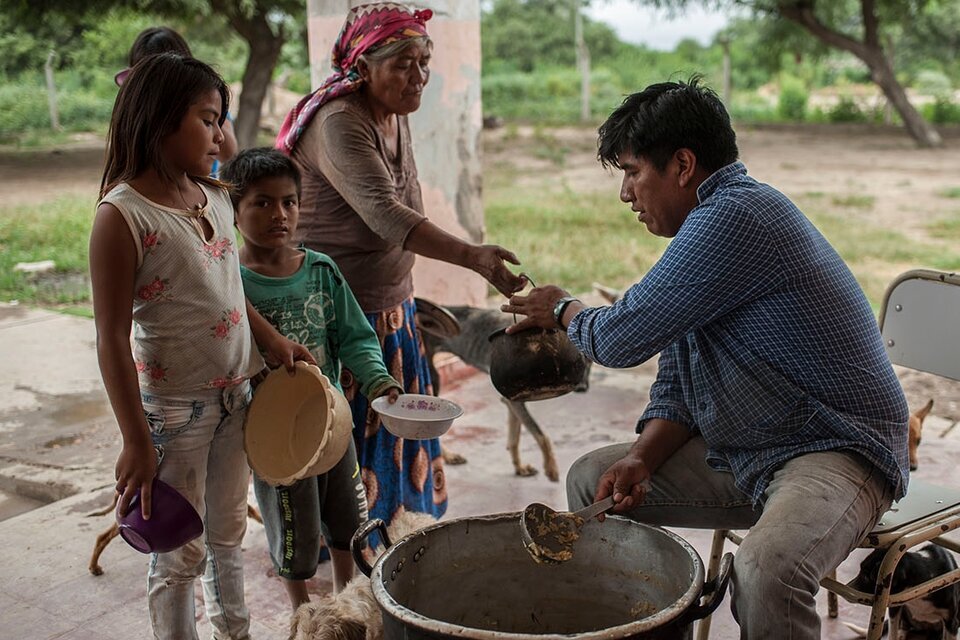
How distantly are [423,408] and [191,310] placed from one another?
70 cm

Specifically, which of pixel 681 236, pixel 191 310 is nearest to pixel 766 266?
pixel 681 236

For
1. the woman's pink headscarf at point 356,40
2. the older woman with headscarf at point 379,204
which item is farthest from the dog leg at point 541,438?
the woman's pink headscarf at point 356,40

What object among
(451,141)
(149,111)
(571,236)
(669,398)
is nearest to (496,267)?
(669,398)

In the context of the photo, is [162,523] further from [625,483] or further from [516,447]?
[516,447]

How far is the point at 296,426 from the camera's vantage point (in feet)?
8.93

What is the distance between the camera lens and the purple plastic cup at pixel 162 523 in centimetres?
227

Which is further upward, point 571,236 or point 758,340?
point 758,340

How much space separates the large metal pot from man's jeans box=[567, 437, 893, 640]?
144 millimetres

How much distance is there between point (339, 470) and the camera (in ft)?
9.70

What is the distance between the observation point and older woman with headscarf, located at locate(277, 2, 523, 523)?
3037mm

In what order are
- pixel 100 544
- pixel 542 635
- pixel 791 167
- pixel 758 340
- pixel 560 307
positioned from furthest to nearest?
pixel 791 167, pixel 100 544, pixel 560 307, pixel 758 340, pixel 542 635

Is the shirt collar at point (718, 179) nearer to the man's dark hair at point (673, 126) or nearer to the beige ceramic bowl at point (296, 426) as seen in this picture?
the man's dark hair at point (673, 126)

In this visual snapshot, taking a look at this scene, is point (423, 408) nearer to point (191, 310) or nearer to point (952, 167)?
point (191, 310)

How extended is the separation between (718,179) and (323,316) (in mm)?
1219
